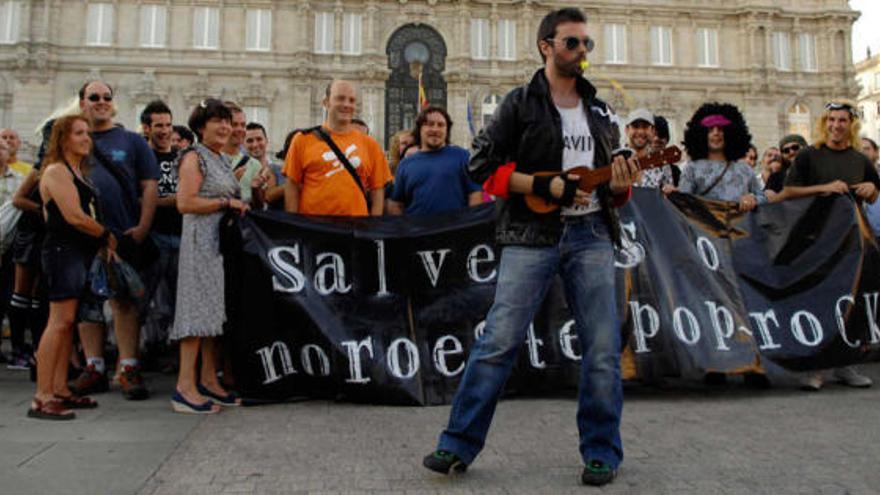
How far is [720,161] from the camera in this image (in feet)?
19.8

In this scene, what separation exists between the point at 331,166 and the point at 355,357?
60.7 inches

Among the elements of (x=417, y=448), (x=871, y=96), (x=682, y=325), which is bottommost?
(x=417, y=448)

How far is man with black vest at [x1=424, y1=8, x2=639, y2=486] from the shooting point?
3.07 meters

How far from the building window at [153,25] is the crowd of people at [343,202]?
94.3ft

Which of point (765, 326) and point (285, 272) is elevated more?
point (285, 272)

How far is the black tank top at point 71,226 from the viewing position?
4.54 metres

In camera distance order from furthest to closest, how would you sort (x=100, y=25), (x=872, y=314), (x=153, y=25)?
(x=153, y=25) < (x=100, y=25) < (x=872, y=314)

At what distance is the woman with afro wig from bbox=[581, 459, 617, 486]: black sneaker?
11.7 ft

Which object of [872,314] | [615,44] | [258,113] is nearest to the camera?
[872,314]

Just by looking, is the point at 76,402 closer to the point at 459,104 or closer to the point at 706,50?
the point at 459,104

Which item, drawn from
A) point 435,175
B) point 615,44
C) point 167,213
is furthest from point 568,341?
point 615,44

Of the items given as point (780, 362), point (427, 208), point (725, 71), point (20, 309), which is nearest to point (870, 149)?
point (780, 362)

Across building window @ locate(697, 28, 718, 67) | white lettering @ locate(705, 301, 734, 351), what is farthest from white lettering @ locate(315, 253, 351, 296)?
building window @ locate(697, 28, 718, 67)

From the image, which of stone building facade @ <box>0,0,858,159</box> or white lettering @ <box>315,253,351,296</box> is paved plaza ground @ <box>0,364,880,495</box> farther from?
stone building facade @ <box>0,0,858,159</box>
